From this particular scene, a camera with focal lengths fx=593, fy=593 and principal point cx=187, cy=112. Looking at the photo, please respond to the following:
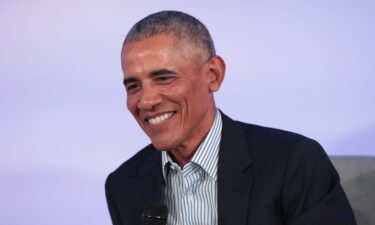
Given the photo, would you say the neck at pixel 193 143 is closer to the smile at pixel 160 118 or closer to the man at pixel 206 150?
the man at pixel 206 150

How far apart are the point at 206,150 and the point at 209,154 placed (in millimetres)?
11

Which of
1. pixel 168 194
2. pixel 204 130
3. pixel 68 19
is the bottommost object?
pixel 168 194

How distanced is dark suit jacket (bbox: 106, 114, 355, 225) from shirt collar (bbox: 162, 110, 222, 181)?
0.02m

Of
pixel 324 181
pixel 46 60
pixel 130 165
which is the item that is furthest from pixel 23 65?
pixel 324 181

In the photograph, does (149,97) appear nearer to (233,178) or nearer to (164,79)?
(164,79)

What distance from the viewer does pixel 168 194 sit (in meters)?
1.41

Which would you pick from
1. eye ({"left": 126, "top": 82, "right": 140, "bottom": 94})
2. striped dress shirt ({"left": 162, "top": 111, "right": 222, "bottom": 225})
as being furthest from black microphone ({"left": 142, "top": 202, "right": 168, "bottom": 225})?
eye ({"left": 126, "top": 82, "right": 140, "bottom": 94})

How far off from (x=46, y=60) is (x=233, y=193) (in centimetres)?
99

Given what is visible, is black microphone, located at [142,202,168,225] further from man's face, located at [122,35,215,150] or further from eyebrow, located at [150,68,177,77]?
eyebrow, located at [150,68,177,77]

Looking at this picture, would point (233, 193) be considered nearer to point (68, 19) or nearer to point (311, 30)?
point (311, 30)

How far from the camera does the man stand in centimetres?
124

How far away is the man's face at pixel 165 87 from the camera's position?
1.24m

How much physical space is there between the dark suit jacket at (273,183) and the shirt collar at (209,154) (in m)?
0.02

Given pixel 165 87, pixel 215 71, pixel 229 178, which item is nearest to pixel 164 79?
pixel 165 87
